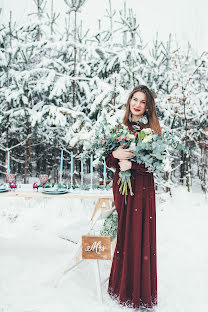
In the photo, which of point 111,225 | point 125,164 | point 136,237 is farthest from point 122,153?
point 111,225

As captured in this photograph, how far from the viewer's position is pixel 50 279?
8.82 ft

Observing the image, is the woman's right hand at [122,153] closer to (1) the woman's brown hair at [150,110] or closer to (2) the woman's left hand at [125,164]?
(2) the woman's left hand at [125,164]

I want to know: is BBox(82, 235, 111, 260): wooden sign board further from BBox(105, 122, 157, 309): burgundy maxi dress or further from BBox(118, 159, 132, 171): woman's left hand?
BBox(118, 159, 132, 171): woman's left hand

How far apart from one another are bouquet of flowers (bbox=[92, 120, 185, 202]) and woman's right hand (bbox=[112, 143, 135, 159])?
0.12 ft

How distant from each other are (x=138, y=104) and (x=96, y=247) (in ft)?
4.36

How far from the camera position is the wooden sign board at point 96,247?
2.21m

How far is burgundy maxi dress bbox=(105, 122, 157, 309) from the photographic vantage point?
6.85 feet

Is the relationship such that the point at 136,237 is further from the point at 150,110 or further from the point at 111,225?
the point at 150,110

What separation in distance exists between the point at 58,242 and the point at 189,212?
2.91 meters

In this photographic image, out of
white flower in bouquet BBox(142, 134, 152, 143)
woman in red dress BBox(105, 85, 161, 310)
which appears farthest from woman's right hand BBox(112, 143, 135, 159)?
white flower in bouquet BBox(142, 134, 152, 143)

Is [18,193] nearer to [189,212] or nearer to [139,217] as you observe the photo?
[139,217]

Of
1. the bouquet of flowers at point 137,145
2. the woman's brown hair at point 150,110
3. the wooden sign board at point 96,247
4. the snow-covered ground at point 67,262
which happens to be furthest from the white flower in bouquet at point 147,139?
the snow-covered ground at point 67,262

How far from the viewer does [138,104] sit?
227 centimetres

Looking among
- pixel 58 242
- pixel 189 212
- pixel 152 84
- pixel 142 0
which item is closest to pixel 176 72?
pixel 152 84
